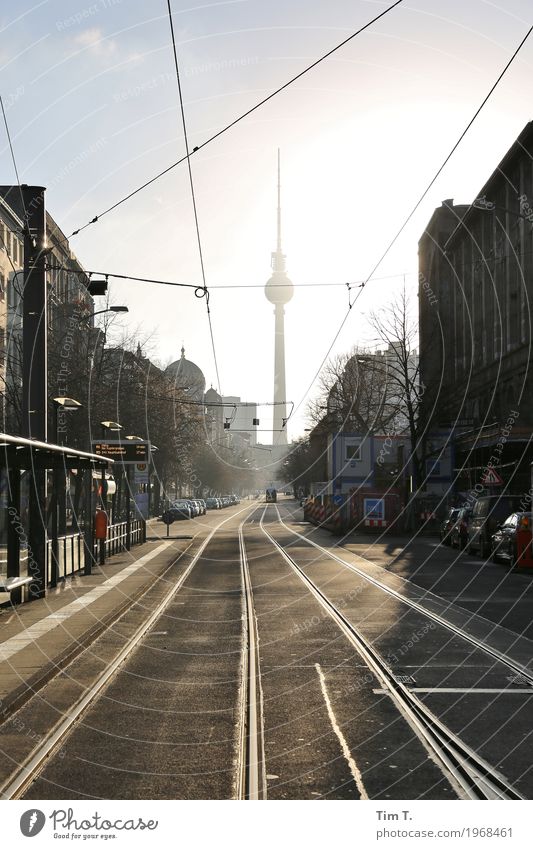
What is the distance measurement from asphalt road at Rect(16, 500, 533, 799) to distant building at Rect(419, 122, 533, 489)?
29.3 m

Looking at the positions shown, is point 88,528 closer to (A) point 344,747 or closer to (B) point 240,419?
(A) point 344,747

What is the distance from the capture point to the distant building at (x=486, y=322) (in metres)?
52.9

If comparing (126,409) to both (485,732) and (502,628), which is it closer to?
(502,628)

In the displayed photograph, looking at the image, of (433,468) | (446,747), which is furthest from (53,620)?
(433,468)

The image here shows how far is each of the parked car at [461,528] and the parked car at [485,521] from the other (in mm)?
1041

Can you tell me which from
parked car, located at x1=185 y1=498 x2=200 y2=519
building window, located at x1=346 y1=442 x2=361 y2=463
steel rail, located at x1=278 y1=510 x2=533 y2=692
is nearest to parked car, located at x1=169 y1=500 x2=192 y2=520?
parked car, located at x1=185 y1=498 x2=200 y2=519

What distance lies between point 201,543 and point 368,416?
35.2 metres

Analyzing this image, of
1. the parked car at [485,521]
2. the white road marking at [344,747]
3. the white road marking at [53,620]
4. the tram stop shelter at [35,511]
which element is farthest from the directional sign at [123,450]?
the white road marking at [344,747]

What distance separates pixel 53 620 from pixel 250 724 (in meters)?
8.29

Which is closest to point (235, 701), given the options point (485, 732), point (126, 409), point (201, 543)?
point (485, 732)

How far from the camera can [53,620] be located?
16484 millimetres

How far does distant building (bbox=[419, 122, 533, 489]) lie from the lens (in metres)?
52.9

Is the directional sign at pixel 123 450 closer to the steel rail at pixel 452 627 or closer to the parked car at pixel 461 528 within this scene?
the steel rail at pixel 452 627

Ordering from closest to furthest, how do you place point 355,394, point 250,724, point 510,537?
point 250,724 < point 510,537 < point 355,394
